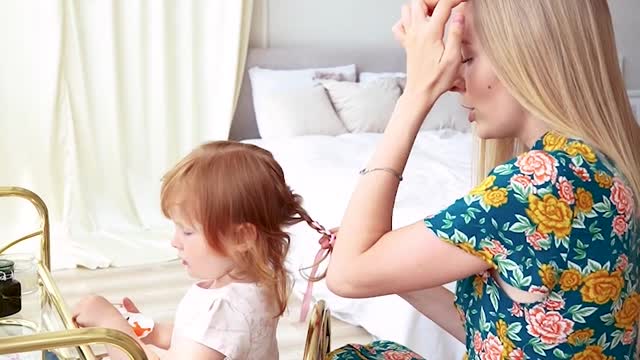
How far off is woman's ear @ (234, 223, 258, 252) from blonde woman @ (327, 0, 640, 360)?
0.89ft

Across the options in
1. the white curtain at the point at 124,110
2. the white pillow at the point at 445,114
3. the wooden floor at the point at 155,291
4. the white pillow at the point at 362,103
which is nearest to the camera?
the wooden floor at the point at 155,291

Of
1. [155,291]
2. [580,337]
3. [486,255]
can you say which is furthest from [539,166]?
[155,291]

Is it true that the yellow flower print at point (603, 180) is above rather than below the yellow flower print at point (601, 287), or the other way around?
above

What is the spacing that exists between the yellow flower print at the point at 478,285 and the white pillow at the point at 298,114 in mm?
3061

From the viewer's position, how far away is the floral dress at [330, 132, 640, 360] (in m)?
1.24

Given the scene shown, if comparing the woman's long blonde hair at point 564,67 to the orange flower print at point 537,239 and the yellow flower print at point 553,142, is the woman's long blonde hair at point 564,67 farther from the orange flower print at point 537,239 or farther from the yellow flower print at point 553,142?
the orange flower print at point 537,239

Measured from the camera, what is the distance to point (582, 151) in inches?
50.4

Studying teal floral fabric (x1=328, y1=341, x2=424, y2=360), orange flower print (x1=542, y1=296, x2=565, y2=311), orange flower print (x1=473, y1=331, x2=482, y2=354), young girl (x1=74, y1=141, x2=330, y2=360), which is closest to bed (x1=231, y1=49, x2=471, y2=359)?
teal floral fabric (x1=328, y1=341, x2=424, y2=360)

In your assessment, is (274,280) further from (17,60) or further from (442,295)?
(17,60)

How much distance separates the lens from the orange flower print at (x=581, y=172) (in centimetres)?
126

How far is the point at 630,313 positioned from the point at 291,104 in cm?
321

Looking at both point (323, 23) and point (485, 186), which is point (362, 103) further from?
point (485, 186)

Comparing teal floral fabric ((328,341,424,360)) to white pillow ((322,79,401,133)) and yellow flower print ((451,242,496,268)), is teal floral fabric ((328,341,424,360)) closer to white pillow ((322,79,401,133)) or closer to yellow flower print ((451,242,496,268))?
yellow flower print ((451,242,496,268))

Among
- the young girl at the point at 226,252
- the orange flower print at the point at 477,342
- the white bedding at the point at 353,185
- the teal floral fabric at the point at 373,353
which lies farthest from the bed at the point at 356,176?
the orange flower print at the point at 477,342
